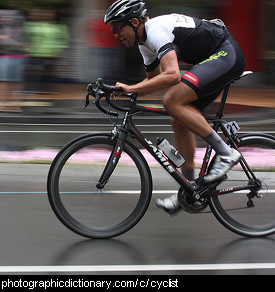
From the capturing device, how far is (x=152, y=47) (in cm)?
473

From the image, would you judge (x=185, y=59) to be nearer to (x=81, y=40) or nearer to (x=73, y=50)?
(x=73, y=50)

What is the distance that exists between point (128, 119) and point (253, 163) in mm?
1049

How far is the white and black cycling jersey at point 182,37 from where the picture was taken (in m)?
4.62

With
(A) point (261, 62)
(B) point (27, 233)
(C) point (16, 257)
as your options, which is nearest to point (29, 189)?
(B) point (27, 233)

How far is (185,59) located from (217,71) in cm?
32

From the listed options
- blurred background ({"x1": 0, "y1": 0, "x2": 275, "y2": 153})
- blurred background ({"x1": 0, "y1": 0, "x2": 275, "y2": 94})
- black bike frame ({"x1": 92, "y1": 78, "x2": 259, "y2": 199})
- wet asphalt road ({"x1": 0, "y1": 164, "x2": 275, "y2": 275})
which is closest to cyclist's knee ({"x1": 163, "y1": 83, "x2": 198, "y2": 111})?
black bike frame ({"x1": 92, "y1": 78, "x2": 259, "y2": 199})

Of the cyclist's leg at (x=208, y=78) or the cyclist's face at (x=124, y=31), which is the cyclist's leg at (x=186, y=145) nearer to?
the cyclist's leg at (x=208, y=78)

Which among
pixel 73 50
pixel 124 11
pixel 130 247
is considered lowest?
pixel 73 50

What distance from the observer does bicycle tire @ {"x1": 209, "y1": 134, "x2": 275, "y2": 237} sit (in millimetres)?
5020

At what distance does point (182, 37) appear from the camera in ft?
15.5

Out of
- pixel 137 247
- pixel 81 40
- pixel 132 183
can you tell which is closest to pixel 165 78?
pixel 132 183
